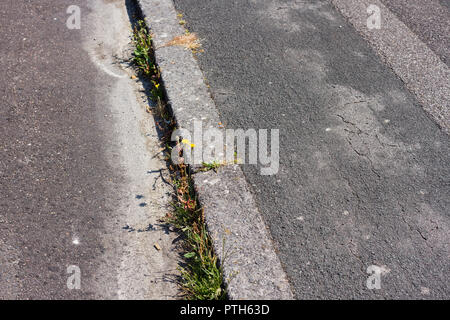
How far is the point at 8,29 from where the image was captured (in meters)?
5.39

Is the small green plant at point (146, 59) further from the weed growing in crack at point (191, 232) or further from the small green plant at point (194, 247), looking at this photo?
the small green plant at point (194, 247)

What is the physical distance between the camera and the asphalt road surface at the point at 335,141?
122 inches

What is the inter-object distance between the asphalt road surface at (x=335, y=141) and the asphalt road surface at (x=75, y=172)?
3.17ft

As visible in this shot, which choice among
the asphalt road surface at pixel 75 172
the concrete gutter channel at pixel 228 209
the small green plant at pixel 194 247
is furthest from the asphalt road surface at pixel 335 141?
the asphalt road surface at pixel 75 172

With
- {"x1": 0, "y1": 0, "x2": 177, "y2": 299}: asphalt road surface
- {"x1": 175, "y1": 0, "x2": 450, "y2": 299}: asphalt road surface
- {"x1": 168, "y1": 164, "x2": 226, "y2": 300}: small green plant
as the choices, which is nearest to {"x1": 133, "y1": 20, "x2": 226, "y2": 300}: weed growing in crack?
{"x1": 168, "y1": 164, "x2": 226, "y2": 300}: small green plant

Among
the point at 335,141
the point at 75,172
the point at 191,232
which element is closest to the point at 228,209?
the point at 191,232

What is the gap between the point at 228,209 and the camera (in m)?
3.37

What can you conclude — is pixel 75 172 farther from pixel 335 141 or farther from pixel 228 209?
pixel 335 141

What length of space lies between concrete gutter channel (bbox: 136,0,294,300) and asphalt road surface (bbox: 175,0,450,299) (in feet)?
0.38

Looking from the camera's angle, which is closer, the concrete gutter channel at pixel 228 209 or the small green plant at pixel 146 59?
the concrete gutter channel at pixel 228 209

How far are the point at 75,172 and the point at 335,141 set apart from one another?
2.46 metres

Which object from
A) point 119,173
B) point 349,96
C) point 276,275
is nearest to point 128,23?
point 119,173

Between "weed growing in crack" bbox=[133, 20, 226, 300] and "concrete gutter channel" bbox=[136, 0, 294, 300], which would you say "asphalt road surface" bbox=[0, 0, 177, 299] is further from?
"concrete gutter channel" bbox=[136, 0, 294, 300]

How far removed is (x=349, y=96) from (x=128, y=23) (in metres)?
3.14
